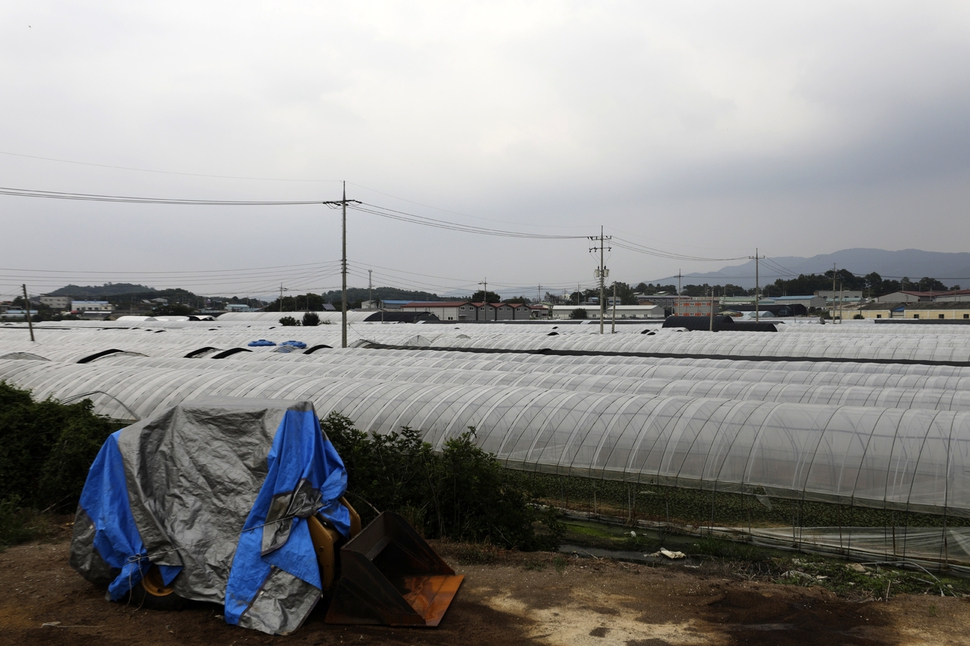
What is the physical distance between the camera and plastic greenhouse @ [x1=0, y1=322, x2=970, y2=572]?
12.3m

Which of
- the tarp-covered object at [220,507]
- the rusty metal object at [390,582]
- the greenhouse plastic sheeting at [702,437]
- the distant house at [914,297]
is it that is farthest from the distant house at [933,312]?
the tarp-covered object at [220,507]

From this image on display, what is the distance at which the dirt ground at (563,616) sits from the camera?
276 inches

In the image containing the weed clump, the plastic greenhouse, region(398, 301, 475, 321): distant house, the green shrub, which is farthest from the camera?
region(398, 301, 475, 321): distant house

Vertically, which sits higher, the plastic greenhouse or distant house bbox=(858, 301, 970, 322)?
distant house bbox=(858, 301, 970, 322)

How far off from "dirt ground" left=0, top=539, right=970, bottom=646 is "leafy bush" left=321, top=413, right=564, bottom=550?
172 cm

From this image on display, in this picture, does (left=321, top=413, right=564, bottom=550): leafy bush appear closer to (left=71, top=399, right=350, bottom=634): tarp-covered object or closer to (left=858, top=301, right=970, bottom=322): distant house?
(left=71, top=399, right=350, bottom=634): tarp-covered object

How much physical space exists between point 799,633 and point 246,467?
6.40m

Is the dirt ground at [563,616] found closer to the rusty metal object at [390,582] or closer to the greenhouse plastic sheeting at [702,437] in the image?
the rusty metal object at [390,582]

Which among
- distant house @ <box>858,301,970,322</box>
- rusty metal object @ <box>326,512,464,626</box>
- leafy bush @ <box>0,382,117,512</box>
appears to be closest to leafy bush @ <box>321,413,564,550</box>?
rusty metal object @ <box>326,512,464,626</box>

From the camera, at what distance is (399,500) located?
36.6ft

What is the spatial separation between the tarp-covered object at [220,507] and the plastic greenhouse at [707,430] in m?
8.42

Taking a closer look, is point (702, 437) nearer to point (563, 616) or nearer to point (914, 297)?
point (563, 616)

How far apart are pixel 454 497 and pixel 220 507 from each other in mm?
4387

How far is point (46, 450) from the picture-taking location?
12.9m
